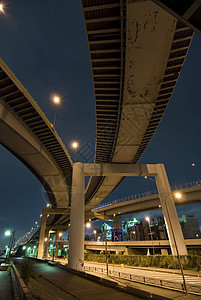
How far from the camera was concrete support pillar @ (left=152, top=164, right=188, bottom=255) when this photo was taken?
21.4m

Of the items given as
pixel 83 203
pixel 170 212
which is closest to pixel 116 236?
pixel 83 203

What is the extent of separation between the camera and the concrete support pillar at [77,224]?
19.1 metres

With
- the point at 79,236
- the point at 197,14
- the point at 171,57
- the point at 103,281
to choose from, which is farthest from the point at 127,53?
the point at 79,236

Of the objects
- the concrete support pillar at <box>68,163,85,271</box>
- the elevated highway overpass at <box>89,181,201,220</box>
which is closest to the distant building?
the elevated highway overpass at <box>89,181,201,220</box>

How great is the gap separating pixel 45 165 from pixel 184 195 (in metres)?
29.9

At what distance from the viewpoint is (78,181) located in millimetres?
23391

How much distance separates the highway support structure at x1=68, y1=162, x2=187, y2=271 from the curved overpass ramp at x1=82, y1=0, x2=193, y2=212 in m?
6.10

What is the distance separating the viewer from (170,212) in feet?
77.0

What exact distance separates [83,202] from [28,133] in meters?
11.9

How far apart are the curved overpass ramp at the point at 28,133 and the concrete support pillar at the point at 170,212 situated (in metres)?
15.6

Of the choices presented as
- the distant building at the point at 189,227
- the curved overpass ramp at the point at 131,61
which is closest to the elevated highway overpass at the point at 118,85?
the curved overpass ramp at the point at 131,61

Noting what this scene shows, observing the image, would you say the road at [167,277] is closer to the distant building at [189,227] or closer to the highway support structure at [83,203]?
the highway support structure at [83,203]

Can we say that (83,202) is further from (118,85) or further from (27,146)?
(118,85)

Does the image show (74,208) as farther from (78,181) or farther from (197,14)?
(197,14)
